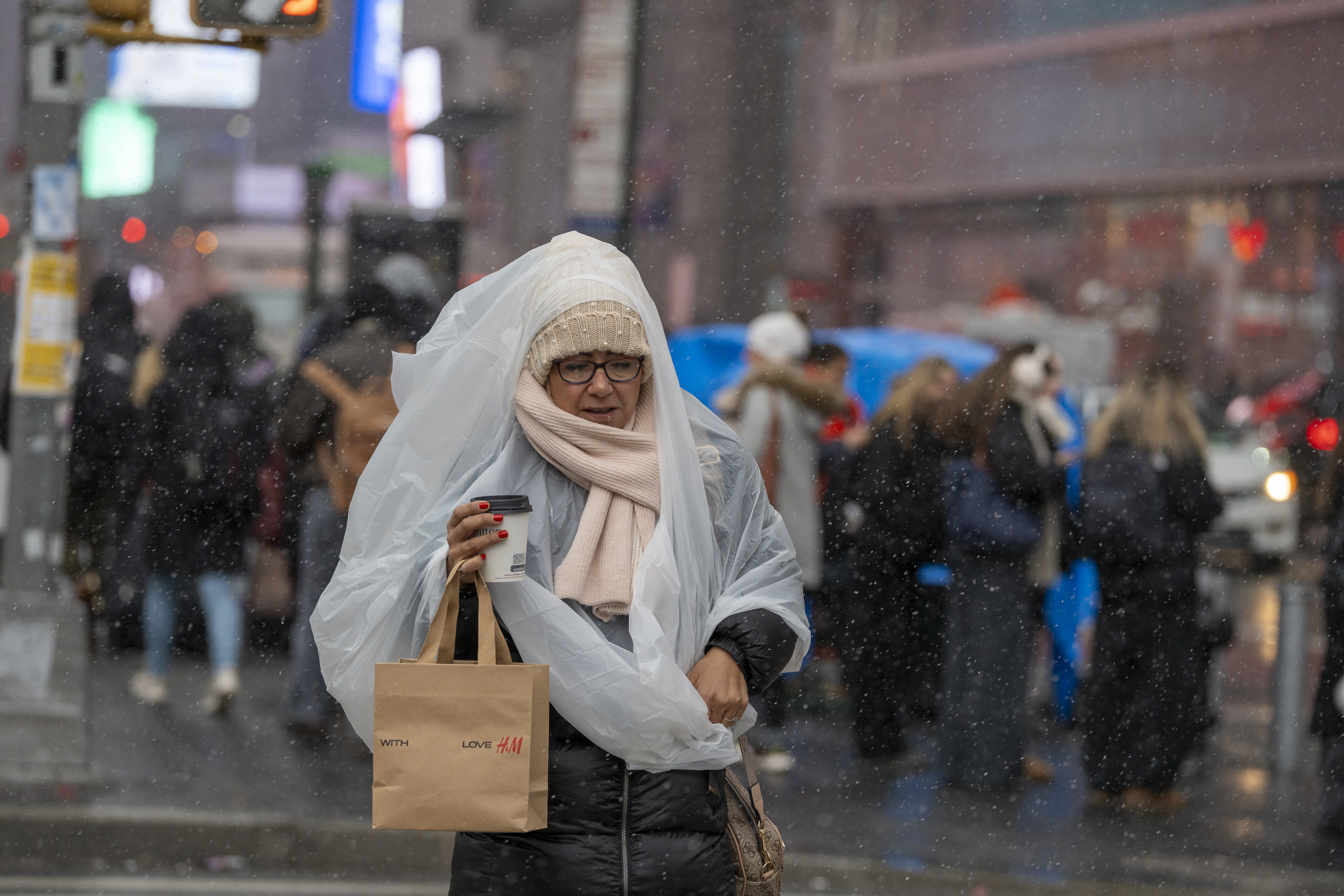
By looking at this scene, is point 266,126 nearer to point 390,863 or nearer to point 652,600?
point 390,863

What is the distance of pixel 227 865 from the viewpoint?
575 cm

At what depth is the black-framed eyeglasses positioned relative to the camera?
2879 millimetres

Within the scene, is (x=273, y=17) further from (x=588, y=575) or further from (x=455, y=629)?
(x=455, y=629)

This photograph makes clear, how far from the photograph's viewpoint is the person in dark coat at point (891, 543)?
695 centimetres

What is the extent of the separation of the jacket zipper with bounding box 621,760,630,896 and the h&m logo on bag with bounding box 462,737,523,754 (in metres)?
0.29

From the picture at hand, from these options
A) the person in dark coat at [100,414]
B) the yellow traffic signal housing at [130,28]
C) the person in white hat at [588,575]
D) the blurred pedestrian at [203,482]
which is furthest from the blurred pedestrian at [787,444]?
the person in white hat at [588,575]

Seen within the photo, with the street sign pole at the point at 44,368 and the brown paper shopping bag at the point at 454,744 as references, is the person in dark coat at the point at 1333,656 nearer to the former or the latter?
the brown paper shopping bag at the point at 454,744

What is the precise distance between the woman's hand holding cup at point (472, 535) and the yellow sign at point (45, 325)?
449 centimetres

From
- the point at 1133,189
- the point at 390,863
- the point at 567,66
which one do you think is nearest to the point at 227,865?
the point at 390,863

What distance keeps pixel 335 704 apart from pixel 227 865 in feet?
4.62

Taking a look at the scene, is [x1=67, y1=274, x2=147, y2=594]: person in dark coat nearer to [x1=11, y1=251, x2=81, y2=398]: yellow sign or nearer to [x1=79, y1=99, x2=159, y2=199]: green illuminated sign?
[x1=11, y1=251, x2=81, y2=398]: yellow sign

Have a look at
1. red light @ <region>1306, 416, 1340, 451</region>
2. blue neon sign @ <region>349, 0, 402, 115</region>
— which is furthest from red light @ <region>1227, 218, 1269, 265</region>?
blue neon sign @ <region>349, 0, 402, 115</region>

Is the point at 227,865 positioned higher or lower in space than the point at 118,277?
lower

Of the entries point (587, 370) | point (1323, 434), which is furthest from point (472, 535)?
point (1323, 434)
